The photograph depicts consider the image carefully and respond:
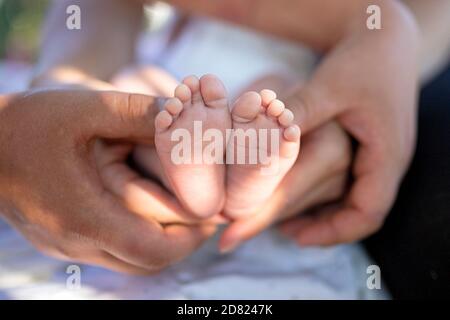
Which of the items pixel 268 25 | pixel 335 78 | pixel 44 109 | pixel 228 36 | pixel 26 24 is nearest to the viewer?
pixel 44 109

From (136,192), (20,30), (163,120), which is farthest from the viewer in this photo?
(20,30)

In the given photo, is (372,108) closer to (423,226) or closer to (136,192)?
(423,226)

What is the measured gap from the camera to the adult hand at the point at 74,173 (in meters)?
0.58

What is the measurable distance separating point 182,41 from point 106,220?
565 millimetres

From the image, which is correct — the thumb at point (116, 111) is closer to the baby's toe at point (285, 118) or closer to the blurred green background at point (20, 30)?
the baby's toe at point (285, 118)

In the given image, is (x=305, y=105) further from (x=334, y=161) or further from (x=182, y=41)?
(x=182, y=41)

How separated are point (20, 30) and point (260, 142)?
1.28 m

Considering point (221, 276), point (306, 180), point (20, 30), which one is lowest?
point (221, 276)

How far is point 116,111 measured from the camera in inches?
22.6

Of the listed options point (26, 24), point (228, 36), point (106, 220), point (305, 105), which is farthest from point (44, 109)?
point (26, 24)

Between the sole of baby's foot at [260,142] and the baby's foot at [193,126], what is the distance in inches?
0.6

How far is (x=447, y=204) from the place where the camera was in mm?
674

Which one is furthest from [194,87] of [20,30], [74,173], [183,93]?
[20,30]

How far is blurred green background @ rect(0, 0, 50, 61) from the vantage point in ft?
5.15
